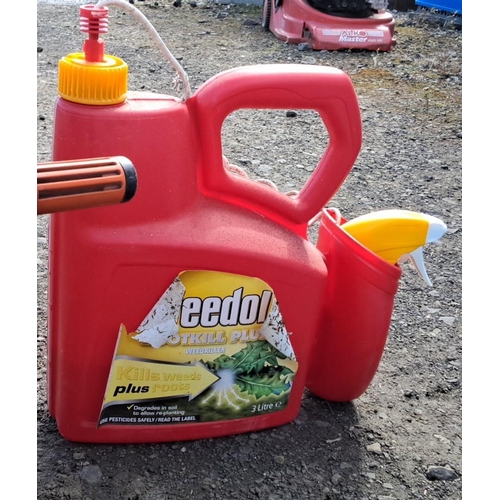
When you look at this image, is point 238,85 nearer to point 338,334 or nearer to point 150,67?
point 338,334

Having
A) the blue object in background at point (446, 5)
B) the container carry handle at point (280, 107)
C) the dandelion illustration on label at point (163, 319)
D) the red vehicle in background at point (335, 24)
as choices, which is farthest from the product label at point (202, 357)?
the blue object in background at point (446, 5)

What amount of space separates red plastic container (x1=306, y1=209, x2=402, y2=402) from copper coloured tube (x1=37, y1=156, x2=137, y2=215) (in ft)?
2.23

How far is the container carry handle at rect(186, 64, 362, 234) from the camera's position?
1.07 m

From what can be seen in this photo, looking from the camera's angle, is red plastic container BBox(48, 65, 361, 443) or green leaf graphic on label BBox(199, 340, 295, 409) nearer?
red plastic container BBox(48, 65, 361, 443)

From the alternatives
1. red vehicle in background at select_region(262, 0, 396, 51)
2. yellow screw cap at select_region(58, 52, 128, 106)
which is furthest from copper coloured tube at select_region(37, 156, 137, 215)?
red vehicle in background at select_region(262, 0, 396, 51)

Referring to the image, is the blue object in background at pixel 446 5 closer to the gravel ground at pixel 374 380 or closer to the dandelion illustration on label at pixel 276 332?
the gravel ground at pixel 374 380

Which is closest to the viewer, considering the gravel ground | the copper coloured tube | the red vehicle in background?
the copper coloured tube

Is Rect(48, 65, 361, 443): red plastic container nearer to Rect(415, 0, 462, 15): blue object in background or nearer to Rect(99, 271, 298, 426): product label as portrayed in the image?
Rect(99, 271, 298, 426): product label

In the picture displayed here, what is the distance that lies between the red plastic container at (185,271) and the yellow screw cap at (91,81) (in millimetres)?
13

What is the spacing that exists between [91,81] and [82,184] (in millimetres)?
448

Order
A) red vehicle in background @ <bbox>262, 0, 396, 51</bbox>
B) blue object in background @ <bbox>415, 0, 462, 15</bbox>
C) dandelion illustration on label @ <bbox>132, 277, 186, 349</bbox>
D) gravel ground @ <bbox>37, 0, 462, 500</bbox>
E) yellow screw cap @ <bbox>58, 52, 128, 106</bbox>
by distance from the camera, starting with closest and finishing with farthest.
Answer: yellow screw cap @ <bbox>58, 52, 128, 106</bbox> → dandelion illustration on label @ <bbox>132, 277, 186, 349</bbox> → gravel ground @ <bbox>37, 0, 462, 500</bbox> → red vehicle in background @ <bbox>262, 0, 396, 51</bbox> → blue object in background @ <bbox>415, 0, 462, 15</bbox>

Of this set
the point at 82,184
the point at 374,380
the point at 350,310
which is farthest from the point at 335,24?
the point at 82,184

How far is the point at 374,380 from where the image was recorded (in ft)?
4.80

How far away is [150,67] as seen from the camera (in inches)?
131
